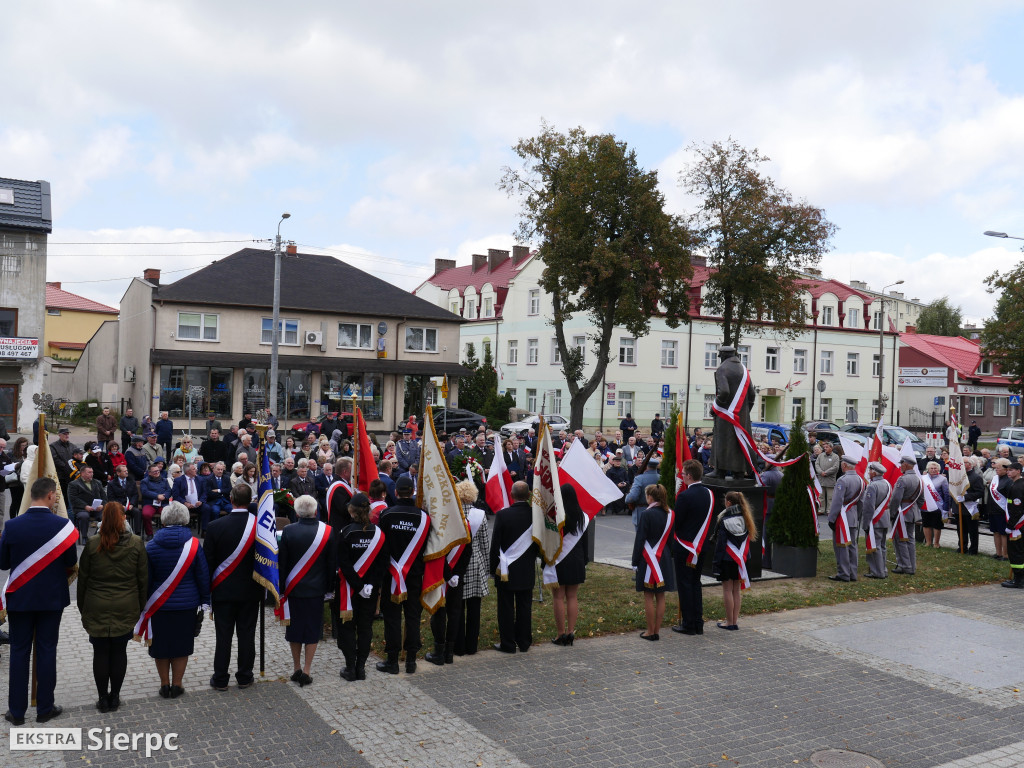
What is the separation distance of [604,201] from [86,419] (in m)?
26.6

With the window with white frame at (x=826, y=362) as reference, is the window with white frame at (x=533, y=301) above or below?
above

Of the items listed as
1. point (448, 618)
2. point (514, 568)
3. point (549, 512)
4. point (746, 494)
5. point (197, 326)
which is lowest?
point (448, 618)

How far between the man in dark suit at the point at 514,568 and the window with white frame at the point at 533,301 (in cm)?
4449

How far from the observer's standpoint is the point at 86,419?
41281 millimetres

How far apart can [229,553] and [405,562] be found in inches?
63.4

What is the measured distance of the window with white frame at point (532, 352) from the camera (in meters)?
53.2

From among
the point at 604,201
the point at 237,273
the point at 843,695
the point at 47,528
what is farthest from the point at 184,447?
the point at 237,273

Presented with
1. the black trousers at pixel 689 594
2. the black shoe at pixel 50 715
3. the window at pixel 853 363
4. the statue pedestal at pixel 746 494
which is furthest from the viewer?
the window at pixel 853 363

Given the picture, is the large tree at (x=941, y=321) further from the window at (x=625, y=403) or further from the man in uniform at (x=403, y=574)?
the man in uniform at (x=403, y=574)

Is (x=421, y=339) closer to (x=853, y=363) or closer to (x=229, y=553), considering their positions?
(x=853, y=363)

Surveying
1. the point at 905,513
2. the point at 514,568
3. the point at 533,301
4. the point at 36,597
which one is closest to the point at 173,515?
the point at 36,597

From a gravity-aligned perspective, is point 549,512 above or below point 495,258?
below

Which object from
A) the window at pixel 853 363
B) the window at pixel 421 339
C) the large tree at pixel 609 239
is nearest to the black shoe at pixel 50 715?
the large tree at pixel 609 239

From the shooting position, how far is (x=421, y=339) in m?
43.1
